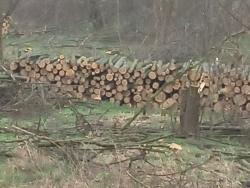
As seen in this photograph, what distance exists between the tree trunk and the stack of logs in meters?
2.43

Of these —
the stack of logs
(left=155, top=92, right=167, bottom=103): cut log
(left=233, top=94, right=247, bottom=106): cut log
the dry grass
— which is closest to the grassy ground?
the dry grass

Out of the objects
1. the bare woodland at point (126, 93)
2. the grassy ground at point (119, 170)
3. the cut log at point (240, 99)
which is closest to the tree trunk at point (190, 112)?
the bare woodland at point (126, 93)

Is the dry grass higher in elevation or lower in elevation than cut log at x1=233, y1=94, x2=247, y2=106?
lower

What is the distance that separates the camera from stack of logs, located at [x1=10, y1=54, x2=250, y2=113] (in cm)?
1101

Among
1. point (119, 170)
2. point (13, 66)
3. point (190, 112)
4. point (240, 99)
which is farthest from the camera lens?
point (13, 66)

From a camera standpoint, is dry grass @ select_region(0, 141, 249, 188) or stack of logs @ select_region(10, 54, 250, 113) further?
stack of logs @ select_region(10, 54, 250, 113)

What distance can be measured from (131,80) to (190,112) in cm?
413

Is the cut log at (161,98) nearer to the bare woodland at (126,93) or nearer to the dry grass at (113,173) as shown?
the bare woodland at (126,93)

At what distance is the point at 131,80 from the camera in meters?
12.0

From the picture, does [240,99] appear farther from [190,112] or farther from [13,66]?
[13,66]

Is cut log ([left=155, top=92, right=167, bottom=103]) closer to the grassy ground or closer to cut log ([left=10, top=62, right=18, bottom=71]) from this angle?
cut log ([left=10, top=62, right=18, bottom=71])

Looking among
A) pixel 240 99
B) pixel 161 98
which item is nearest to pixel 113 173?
pixel 240 99

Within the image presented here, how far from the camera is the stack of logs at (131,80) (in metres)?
11.0

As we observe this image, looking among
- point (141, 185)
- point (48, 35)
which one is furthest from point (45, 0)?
point (141, 185)
